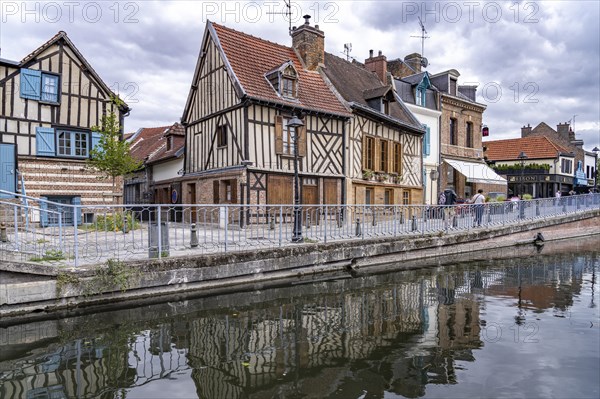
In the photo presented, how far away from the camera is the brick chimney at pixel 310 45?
18.3 metres

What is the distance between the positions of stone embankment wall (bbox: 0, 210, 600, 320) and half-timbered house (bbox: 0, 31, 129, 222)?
9.63m

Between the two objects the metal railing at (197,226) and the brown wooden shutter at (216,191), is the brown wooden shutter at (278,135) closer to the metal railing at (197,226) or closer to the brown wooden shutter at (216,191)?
the brown wooden shutter at (216,191)

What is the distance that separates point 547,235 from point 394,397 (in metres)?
18.5

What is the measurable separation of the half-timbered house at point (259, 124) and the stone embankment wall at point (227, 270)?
16.2 ft

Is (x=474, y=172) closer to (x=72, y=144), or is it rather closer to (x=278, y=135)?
(x=278, y=135)

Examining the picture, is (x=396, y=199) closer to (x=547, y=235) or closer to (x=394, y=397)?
(x=547, y=235)

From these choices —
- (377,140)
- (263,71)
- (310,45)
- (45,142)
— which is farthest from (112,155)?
(377,140)

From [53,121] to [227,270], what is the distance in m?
11.0

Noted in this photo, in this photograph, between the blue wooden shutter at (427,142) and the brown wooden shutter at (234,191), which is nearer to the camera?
the brown wooden shutter at (234,191)

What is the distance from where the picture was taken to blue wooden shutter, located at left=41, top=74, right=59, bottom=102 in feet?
48.9

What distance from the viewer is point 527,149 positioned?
34.5m

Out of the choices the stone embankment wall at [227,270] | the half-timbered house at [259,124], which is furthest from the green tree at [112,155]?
the stone embankment wall at [227,270]

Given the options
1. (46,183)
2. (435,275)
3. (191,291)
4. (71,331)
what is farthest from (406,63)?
(71,331)

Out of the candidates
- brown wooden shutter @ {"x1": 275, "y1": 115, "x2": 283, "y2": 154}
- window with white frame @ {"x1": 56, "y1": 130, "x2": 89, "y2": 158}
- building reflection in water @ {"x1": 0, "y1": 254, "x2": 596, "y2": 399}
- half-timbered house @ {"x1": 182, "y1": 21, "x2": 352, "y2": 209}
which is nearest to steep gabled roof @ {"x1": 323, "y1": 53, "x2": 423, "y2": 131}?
half-timbered house @ {"x1": 182, "y1": 21, "x2": 352, "y2": 209}
